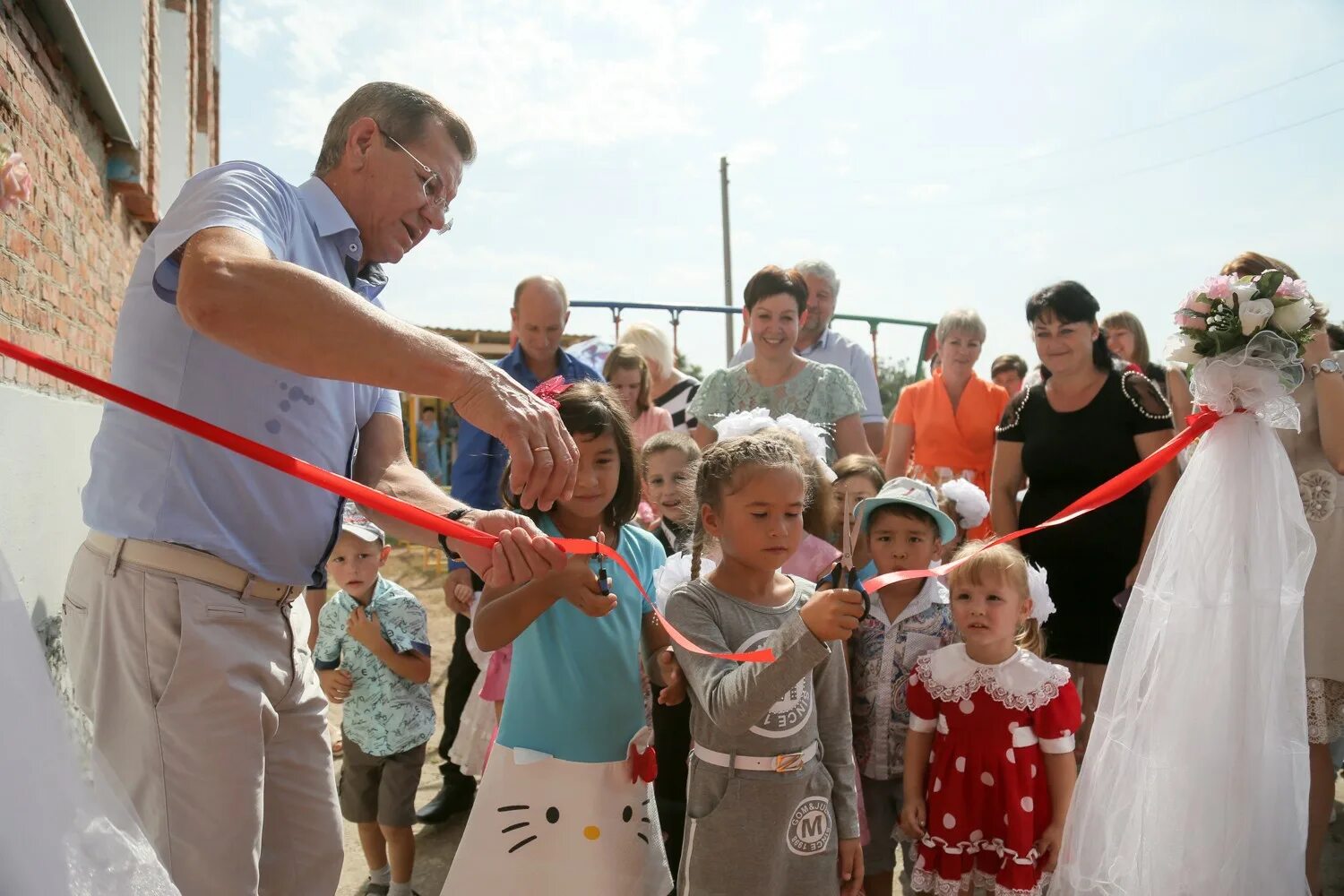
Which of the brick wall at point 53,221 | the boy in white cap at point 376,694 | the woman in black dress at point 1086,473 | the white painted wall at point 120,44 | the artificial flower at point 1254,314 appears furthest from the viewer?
the white painted wall at point 120,44

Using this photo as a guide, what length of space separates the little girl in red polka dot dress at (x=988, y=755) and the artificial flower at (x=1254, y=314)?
110 cm

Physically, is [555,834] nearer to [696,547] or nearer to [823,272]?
[696,547]

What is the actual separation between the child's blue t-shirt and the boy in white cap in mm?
1216

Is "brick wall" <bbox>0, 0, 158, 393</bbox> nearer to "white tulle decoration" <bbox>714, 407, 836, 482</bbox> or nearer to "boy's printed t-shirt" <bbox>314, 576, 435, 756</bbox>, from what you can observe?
"boy's printed t-shirt" <bbox>314, 576, 435, 756</bbox>

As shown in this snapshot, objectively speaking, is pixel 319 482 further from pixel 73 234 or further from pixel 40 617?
pixel 73 234

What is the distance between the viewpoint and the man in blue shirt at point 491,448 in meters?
4.09

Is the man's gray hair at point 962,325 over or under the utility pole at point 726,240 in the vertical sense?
under

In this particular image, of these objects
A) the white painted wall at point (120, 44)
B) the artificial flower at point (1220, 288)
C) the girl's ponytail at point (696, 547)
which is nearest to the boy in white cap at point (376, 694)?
the girl's ponytail at point (696, 547)

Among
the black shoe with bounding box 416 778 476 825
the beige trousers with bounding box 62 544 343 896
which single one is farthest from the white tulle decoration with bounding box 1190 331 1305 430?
the black shoe with bounding box 416 778 476 825

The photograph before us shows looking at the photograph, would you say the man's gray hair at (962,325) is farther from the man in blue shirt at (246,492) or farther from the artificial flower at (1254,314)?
the man in blue shirt at (246,492)

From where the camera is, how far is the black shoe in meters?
4.22

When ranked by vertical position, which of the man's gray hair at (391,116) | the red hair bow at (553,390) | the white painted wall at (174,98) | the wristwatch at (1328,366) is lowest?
the red hair bow at (553,390)

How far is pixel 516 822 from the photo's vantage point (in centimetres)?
236

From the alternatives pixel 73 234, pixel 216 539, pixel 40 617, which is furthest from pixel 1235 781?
pixel 73 234
